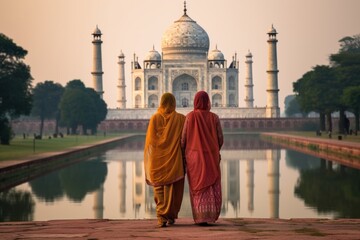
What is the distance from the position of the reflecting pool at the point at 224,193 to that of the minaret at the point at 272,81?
113 ft

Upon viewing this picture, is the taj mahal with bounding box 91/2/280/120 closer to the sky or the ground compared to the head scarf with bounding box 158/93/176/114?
closer to the sky

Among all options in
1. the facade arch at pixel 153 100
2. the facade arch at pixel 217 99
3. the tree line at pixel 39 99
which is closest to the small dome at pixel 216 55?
the facade arch at pixel 217 99

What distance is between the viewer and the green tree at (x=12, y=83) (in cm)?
2691

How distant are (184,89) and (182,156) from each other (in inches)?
2286

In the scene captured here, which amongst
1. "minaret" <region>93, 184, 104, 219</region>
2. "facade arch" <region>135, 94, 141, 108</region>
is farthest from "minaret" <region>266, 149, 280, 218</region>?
"facade arch" <region>135, 94, 141, 108</region>

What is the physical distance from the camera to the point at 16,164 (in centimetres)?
1722

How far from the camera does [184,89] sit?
65438 millimetres

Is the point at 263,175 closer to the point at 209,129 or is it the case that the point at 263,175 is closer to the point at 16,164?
the point at 16,164

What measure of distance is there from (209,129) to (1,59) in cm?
2166

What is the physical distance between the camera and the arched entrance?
212 feet

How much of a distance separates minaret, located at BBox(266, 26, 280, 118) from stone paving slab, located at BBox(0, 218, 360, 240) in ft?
166

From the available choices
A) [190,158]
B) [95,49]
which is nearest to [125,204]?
[190,158]

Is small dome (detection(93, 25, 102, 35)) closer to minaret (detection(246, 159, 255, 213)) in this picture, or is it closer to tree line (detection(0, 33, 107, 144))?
tree line (detection(0, 33, 107, 144))

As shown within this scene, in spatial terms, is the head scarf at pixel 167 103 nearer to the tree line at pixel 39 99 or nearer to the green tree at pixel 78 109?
the tree line at pixel 39 99
